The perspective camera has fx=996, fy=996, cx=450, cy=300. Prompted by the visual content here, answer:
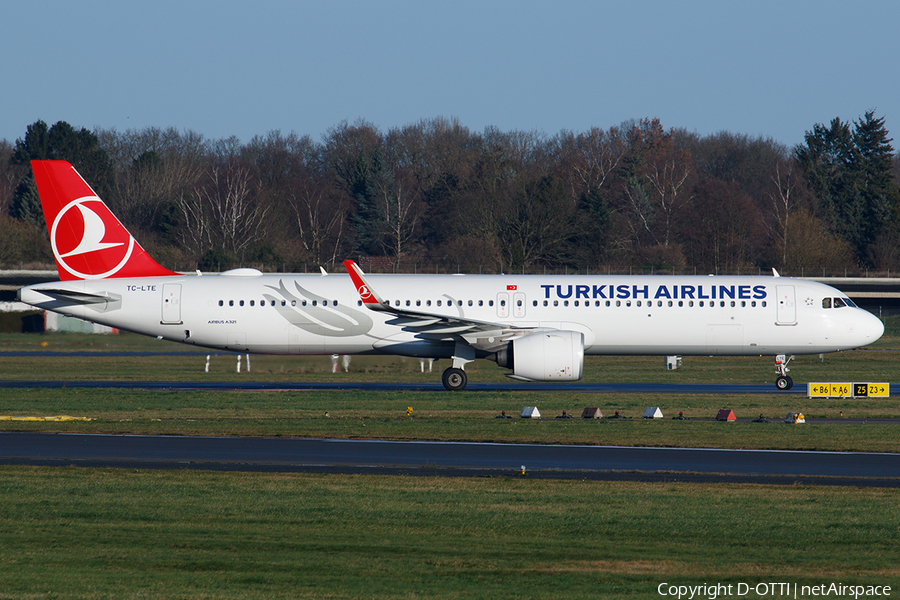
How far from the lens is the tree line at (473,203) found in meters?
84.3

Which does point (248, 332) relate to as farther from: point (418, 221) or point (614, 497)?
point (418, 221)

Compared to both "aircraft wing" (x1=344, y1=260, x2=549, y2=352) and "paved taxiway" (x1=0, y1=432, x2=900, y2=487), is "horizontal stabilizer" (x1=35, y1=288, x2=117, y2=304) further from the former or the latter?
"paved taxiway" (x1=0, y1=432, x2=900, y2=487)

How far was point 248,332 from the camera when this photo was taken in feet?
102

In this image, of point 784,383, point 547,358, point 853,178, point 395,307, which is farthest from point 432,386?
point 853,178

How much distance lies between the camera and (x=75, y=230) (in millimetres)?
31062

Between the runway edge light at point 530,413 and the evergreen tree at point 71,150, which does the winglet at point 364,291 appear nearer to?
the runway edge light at point 530,413

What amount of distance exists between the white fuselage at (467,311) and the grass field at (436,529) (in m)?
9.33

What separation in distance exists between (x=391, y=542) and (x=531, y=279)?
21496 mm

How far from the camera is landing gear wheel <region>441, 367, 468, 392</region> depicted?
101 feet

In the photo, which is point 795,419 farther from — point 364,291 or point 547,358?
point 364,291

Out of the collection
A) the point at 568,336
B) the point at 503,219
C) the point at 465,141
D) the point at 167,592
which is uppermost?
the point at 465,141

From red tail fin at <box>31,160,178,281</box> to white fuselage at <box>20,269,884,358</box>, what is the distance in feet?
1.89

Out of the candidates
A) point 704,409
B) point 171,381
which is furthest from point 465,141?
point 704,409

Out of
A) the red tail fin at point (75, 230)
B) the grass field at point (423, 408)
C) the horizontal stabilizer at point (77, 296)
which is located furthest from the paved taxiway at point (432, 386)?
the red tail fin at point (75, 230)
